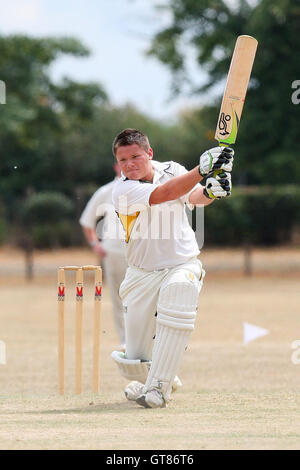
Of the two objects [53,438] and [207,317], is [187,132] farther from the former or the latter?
[53,438]

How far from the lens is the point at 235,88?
5.68m

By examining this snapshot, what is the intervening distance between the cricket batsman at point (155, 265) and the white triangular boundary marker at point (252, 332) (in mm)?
4424

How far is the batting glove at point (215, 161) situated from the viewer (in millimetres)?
5293

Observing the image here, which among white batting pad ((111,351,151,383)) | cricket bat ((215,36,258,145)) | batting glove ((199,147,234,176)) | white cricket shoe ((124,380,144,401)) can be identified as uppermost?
cricket bat ((215,36,258,145))

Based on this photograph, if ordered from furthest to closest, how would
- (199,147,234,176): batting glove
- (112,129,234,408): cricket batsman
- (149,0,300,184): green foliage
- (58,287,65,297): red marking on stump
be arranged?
(149,0,300,184): green foliage < (58,287,65,297): red marking on stump < (112,129,234,408): cricket batsman < (199,147,234,176): batting glove

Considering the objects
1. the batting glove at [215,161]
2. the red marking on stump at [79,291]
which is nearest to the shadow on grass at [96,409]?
the red marking on stump at [79,291]

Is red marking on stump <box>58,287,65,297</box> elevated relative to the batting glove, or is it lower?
lower

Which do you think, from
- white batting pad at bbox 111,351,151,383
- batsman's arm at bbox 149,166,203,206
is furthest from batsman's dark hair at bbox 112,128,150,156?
white batting pad at bbox 111,351,151,383

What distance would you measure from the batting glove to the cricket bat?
37 centimetres

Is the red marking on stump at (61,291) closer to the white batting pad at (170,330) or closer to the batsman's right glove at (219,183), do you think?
the white batting pad at (170,330)

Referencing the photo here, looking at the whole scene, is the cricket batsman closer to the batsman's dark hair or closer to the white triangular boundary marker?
the batsman's dark hair

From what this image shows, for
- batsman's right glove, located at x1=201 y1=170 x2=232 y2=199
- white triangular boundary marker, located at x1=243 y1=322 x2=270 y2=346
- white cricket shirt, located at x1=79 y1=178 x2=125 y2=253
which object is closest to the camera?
batsman's right glove, located at x1=201 y1=170 x2=232 y2=199

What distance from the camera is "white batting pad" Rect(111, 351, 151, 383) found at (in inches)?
235

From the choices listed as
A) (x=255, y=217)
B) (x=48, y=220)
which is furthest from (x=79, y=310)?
(x=48, y=220)
